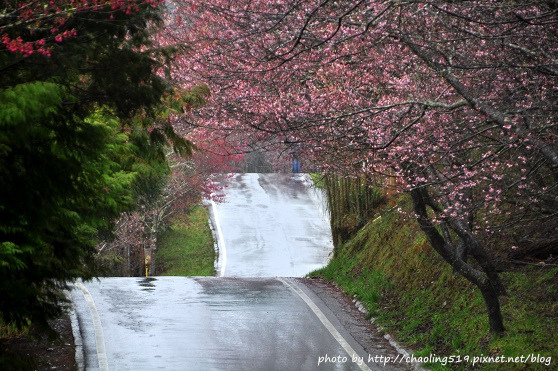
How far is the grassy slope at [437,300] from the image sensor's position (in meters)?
10.2

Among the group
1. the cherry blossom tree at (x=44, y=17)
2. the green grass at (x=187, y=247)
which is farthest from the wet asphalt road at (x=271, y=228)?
the cherry blossom tree at (x=44, y=17)

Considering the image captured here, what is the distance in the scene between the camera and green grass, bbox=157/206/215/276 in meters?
35.6

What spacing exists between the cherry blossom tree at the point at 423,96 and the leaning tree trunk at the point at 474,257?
0.07 ft

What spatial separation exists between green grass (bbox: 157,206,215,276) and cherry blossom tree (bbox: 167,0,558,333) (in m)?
20.2

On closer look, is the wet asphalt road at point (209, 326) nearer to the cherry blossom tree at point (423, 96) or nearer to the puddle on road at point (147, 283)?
the puddle on road at point (147, 283)

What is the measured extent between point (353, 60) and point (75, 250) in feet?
20.3

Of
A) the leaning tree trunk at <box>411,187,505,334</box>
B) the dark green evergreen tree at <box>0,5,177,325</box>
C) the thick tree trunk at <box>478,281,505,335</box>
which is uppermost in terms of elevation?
the dark green evergreen tree at <box>0,5,177,325</box>

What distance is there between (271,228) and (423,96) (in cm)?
2978

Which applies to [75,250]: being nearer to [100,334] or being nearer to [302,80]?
[100,334]

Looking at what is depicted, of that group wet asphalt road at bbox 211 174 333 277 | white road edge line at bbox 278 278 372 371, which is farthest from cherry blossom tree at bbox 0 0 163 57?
wet asphalt road at bbox 211 174 333 277

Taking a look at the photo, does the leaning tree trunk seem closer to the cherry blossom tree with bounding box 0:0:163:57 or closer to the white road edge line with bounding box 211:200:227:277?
the cherry blossom tree with bounding box 0:0:163:57

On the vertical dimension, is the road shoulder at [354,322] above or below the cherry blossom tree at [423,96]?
below

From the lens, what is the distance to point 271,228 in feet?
131

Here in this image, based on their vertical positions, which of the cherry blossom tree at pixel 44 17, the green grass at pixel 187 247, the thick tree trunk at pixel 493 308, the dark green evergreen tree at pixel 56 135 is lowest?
the green grass at pixel 187 247
